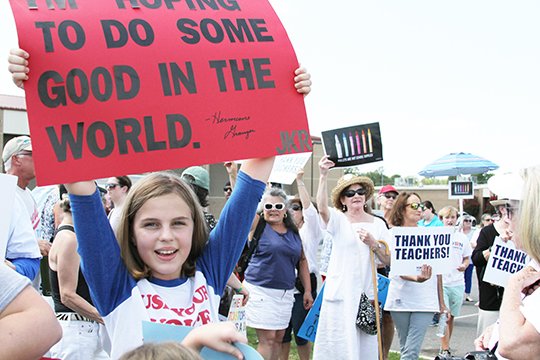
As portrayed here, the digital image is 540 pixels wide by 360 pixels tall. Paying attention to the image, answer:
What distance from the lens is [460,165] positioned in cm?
1642

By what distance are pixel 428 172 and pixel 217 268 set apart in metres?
15.9

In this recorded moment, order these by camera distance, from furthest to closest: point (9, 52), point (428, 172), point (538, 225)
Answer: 1. point (428, 172)
2. point (538, 225)
3. point (9, 52)

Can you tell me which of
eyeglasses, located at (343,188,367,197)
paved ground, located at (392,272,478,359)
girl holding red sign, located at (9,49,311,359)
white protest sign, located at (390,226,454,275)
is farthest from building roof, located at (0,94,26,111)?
girl holding red sign, located at (9,49,311,359)

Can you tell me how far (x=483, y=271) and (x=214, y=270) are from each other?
5.24 m

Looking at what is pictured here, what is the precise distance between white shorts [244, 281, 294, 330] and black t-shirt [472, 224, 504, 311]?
2.05m

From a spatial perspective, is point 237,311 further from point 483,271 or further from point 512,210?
point 483,271

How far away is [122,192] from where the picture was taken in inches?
221

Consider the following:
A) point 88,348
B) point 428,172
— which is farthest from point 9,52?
point 428,172

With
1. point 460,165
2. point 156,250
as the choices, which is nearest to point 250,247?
point 156,250

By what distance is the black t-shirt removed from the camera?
620 cm

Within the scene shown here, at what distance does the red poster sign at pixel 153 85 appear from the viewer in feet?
6.74

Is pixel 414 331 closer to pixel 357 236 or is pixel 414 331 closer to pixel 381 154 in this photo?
pixel 357 236

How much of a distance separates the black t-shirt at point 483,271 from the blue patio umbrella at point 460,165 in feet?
32.4

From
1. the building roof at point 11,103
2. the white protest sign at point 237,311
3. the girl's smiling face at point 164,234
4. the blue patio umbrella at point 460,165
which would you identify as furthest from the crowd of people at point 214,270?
the building roof at point 11,103
